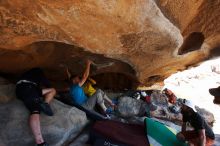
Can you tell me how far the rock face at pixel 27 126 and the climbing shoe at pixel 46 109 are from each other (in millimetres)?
83

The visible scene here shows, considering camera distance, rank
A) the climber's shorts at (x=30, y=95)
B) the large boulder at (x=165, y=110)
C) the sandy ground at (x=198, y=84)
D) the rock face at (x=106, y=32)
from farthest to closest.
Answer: the sandy ground at (x=198, y=84)
the large boulder at (x=165, y=110)
the climber's shorts at (x=30, y=95)
the rock face at (x=106, y=32)

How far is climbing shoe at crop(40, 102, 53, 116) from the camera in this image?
5.17m

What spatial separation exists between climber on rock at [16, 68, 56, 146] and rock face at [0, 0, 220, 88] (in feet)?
1.94

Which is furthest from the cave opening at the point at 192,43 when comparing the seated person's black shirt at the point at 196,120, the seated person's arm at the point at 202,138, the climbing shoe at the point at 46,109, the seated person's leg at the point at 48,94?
the climbing shoe at the point at 46,109

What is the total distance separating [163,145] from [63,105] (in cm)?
197

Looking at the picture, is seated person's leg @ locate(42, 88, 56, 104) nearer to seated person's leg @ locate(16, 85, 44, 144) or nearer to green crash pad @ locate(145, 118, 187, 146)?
seated person's leg @ locate(16, 85, 44, 144)

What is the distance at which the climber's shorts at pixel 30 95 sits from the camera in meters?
5.00

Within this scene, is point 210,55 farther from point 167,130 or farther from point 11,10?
point 11,10

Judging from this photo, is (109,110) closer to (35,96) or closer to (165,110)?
(165,110)

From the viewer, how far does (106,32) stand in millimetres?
5031

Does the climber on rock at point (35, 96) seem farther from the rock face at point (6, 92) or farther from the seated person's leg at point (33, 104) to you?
the rock face at point (6, 92)

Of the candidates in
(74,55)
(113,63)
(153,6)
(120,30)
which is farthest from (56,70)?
(153,6)

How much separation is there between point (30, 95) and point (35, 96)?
0.09 meters

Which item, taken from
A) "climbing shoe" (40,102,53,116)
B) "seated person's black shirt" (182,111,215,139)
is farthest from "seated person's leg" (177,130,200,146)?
"climbing shoe" (40,102,53,116)
